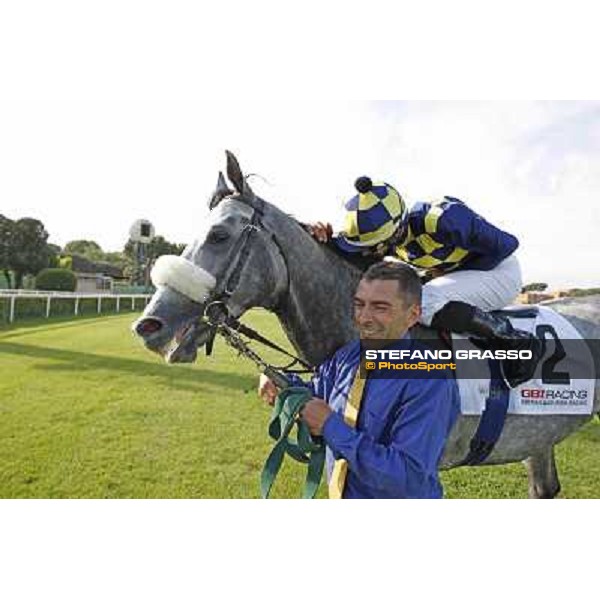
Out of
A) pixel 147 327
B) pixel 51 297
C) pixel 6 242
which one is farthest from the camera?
pixel 51 297

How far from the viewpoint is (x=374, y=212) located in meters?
1.53

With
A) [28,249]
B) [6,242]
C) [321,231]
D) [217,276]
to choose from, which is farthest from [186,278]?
[28,249]

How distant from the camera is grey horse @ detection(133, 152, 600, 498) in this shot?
1.45m

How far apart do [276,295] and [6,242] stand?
1309mm

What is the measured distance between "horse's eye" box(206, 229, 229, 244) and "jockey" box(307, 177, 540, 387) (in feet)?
1.18

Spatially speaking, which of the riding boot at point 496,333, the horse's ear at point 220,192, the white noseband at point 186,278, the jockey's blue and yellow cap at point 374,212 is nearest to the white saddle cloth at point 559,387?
the riding boot at point 496,333

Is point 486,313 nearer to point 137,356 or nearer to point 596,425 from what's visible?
point 596,425

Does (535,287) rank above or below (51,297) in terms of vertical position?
above

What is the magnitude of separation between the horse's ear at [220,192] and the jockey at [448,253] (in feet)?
1.05

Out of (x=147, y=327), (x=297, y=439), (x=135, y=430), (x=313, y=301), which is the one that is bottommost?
(x=135, y=430)

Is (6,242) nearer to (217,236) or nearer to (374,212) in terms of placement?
(217,236)

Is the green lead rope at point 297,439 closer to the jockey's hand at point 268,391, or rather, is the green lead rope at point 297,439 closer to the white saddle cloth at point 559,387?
the jockey's hand at point 268,391

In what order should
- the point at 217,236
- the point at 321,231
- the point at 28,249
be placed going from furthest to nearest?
the point at 28,249 → the point at 321,231 → the point at 217,236

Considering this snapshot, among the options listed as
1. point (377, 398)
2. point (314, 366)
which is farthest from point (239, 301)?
point (377, 398)
